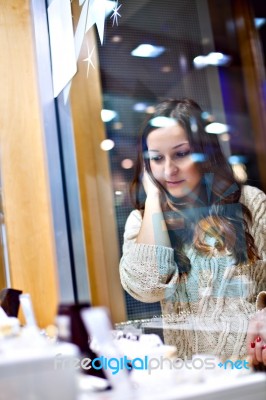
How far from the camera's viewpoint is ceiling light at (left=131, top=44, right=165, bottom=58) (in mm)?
1716

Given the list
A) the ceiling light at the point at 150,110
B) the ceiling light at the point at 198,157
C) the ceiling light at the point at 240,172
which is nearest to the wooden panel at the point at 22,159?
the ceiling light at the point at 150,110

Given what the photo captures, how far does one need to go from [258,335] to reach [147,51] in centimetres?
91

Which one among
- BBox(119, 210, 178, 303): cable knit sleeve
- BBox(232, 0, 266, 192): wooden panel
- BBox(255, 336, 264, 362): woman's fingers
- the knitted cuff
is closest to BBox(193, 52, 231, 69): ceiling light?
BBox(232, 0, 266, 192): wooden panel

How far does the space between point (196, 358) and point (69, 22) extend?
1.12 m

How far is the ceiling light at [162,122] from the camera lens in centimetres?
163

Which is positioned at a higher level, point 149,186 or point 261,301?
point 149,186

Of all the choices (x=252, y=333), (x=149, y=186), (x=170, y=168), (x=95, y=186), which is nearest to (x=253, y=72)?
(x=170, y=168)

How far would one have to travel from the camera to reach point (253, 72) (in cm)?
146

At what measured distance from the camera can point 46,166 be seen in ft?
5.39

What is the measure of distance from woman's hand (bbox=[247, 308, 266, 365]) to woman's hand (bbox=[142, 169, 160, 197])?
470 mm

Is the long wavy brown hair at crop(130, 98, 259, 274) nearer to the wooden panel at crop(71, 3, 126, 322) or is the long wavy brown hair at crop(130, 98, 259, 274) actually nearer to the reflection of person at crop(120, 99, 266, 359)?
the reflection of person at crop(120, 99, 266, 359)

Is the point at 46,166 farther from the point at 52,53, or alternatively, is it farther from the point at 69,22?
the point at 69,22

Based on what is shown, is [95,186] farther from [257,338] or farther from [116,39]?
[257,338]

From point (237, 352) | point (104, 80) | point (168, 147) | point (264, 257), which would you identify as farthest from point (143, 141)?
point (237, 352)
